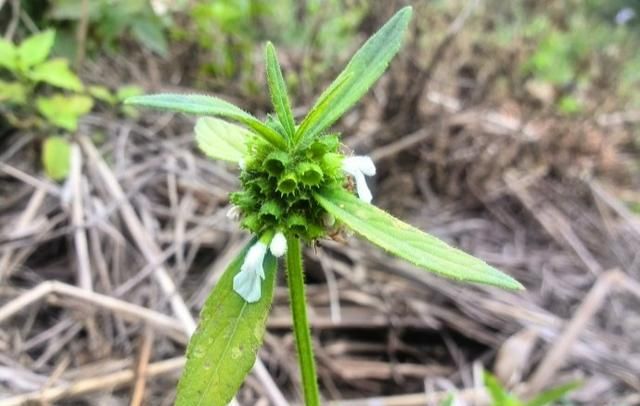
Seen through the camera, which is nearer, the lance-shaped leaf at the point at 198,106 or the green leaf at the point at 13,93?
the lance-shaped leaf at the point at 198,106

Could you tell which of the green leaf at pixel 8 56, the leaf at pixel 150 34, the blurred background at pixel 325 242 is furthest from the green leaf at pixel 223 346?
the leaf at pixel 150 34

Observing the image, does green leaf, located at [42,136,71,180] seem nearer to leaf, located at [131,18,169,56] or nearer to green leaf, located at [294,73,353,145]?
leaf, located at [131,18,169,56]

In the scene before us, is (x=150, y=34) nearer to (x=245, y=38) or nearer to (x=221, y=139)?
(x=245, y=38)

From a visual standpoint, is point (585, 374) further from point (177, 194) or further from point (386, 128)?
point (177, 194)

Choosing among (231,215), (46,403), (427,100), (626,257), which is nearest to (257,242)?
(231,215)

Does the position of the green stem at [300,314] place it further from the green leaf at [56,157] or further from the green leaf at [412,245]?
the green leaf at [56,157]

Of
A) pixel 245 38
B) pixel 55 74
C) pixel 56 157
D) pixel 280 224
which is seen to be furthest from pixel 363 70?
pixel 245 38
